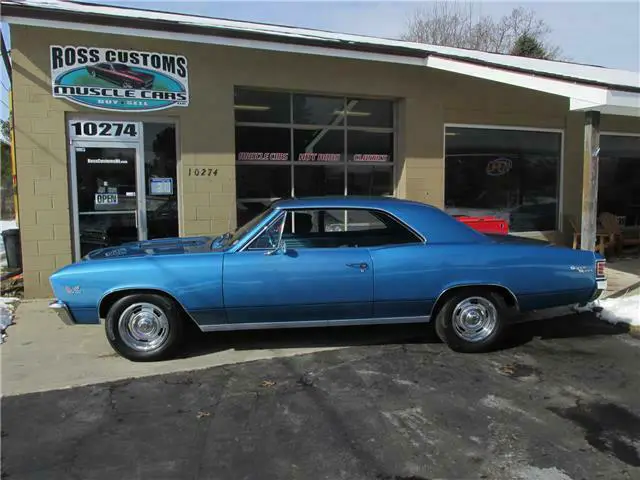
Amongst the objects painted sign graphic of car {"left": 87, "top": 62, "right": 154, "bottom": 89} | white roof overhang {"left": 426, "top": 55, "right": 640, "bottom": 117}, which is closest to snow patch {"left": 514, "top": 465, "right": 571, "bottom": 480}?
white roof overhang {"left": 426, "top": 55, "right": 640, "bottom": 117}

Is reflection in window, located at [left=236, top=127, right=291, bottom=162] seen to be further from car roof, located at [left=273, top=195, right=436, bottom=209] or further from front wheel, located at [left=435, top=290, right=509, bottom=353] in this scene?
front wheel, located at [left=435, top=290, right=509, bottom=353]

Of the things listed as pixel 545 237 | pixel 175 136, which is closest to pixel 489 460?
pixel 175 136

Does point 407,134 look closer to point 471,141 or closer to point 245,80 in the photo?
point 471,141

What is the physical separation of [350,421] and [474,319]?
208cm

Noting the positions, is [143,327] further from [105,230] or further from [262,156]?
[262,156]

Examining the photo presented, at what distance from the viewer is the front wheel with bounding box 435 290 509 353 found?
17.9 feet

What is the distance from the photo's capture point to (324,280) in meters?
5.22

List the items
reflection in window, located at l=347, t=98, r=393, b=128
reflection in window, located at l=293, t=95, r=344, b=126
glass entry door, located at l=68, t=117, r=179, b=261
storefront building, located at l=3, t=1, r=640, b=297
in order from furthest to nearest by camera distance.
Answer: reflection in window, located at l=347, t=98, r=393, b=128 < reflection in window, located at l=293, t=95, r=344, b=126 < glass entry door, located at l=68, t=117, r=179, b=261 < storefront building, located at l=3, t=1, r=640, b=297

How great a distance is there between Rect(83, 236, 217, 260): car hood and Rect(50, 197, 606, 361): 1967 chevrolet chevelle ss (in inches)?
1.1

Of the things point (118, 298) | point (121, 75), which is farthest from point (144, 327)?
point (121, 75)

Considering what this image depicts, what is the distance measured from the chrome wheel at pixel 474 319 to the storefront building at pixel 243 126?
10.0 ft

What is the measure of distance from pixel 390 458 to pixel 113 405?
218 centimetres

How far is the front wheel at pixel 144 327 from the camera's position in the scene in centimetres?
514

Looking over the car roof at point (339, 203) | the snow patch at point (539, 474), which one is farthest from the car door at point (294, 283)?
the snow patch at point (539, 474)
